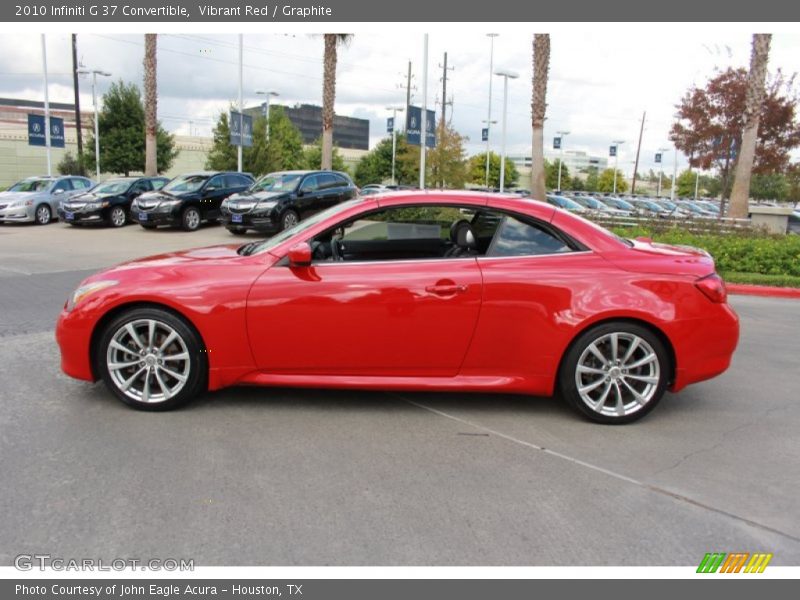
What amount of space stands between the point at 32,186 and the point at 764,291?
2222 cm

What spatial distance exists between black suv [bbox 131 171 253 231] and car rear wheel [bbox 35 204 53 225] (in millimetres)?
4163

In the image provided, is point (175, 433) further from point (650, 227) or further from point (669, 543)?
point (650, 227)

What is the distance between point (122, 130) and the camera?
37.8 metres

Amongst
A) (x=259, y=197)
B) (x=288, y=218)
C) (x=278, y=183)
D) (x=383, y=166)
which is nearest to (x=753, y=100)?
(x=288, y=218)

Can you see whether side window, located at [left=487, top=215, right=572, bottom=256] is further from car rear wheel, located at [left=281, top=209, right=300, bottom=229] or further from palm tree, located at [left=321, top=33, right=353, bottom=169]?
palm tree, located at [left=321, top=33, right=353, bottom=169]

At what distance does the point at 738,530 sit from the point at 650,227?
42.4 ft

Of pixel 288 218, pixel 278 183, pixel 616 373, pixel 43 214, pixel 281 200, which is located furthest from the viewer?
pixel 43 214

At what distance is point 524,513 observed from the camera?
3.38 meters

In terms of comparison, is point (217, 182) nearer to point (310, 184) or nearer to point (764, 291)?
point (310, 184)

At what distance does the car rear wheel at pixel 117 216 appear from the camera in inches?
802

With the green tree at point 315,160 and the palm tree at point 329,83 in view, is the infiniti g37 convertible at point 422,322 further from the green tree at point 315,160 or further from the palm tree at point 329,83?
the green tree at point 315,160

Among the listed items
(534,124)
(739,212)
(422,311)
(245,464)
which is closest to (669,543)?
(422,311)

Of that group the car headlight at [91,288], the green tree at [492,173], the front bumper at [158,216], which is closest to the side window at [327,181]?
the front bumper at [158,216]

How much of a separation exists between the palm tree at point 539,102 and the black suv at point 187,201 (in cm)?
926
